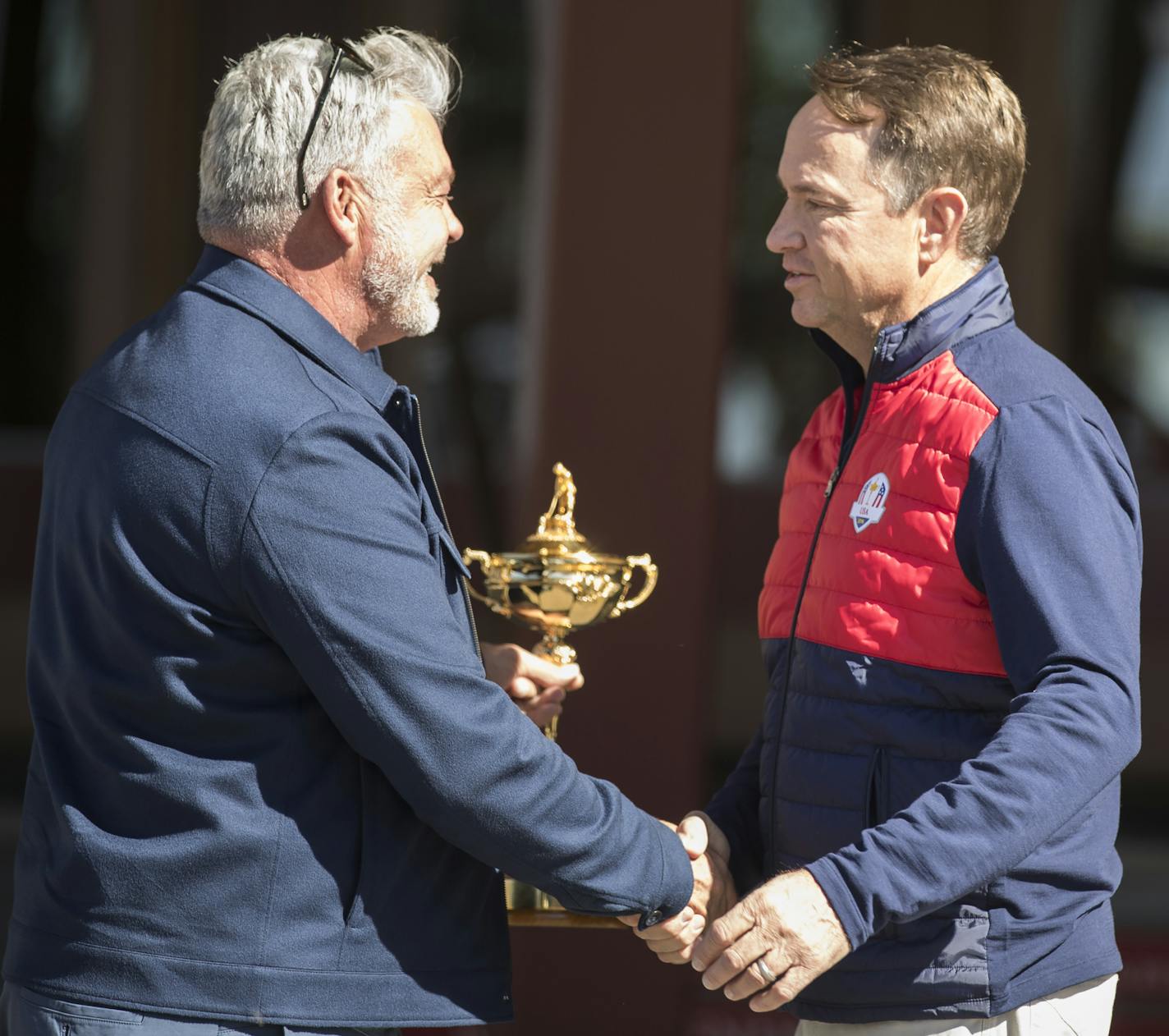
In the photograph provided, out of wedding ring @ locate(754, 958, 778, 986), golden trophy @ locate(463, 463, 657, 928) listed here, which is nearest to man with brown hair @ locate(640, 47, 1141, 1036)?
wedding ring @ locate(754, 958, 778, 986)

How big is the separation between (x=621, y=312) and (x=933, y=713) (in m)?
2.09

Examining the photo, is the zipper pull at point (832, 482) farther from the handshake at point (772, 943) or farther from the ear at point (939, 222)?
the handshake at point (772, 943)

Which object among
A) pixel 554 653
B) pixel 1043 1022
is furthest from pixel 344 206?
pixel 1043 1022

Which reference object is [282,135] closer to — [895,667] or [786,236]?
[786,236]

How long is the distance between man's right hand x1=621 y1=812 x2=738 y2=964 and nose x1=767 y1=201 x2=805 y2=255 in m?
0.83

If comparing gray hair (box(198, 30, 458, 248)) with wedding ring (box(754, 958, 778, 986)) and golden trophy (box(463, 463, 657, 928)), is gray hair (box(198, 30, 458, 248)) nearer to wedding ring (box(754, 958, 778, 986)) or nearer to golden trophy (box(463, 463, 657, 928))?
golden trophy (box(463, 463, 657, 928))

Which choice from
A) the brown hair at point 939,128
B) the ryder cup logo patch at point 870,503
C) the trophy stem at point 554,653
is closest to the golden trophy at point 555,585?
the trophy stem at point 554,653

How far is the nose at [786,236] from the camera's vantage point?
Result: 2.28m

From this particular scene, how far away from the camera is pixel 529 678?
2.48m

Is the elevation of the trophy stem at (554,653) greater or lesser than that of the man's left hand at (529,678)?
lesser

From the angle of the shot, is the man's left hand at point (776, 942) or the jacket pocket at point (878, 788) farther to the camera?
the jacket pocket at point (878, 788)

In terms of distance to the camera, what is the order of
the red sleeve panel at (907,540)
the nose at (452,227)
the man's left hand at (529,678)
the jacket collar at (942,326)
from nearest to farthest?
the red sleeve panel at (907,540)
the jacket collar at (942,326)
the nose at (452,227)
the man's left hand at (529,678)

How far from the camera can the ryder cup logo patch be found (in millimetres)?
2098

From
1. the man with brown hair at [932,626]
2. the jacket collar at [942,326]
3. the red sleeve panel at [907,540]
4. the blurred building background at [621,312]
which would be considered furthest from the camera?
the blurred building background at [621,312]
